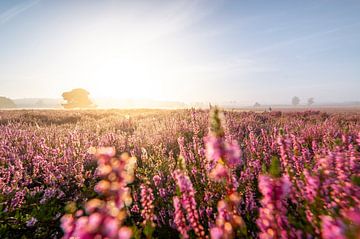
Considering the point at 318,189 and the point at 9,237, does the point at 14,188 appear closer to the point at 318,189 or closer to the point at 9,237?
the point at 9,237

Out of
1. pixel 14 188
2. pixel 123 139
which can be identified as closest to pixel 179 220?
pixel 14 188

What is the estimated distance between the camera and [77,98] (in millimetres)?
115688

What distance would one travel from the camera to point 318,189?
206cm

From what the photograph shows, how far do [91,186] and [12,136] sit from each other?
15.9 feet

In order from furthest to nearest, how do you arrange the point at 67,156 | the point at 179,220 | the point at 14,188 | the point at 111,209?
the point at 67,156 < the point at 14,188 < the point at 179,220 < the point at 111,209

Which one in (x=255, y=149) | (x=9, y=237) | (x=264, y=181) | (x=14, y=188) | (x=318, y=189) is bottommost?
(x=9, y=237)

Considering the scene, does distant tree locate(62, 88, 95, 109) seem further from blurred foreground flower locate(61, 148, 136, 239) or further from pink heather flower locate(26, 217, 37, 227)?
blurred foreground flower locate(61, 148, 136, 239)

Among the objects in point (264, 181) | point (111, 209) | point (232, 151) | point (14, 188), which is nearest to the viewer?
point (111, 209)

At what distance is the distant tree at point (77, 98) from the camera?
11219 centimetres

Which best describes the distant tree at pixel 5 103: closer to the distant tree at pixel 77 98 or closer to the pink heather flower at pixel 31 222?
the distant tree at pixel 77 98

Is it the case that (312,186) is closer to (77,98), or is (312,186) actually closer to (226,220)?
(226,220)

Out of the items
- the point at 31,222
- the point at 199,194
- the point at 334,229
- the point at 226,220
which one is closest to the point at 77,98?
the point at 31,222

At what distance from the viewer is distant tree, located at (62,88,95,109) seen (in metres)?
112

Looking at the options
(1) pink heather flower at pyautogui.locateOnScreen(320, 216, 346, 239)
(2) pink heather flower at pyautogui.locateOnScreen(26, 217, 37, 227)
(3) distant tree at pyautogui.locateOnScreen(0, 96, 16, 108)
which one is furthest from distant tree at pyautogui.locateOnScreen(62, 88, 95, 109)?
(1) pink heather flower at pyautogui.locateOnScreen(320, 216, 346, 239)
